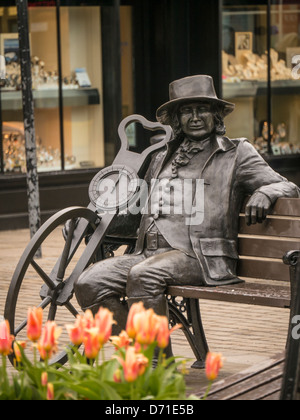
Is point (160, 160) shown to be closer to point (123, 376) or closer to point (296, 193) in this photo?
point (296, 193)

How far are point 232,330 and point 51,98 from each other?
6.50m

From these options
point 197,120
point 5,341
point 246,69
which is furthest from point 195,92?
point 246,69

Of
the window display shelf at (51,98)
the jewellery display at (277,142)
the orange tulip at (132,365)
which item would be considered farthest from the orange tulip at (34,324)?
the jewellery display at (277,142)

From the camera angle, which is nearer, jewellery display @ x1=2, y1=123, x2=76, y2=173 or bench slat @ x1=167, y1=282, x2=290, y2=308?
bench slat @ x1=167, y1=282, x2=290, y2=308

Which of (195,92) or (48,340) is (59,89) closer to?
(195,92)

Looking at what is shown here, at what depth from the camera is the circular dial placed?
6160 millimetres

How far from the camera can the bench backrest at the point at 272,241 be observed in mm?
5680


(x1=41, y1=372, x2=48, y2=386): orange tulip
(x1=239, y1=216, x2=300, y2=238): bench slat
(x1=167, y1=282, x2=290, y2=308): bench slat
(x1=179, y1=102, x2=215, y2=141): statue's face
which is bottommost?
(x1=167, y1=282, x2=290, y2=308): bench slat

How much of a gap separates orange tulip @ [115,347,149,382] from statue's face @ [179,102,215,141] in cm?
288

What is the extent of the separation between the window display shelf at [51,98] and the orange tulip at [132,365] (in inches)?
381

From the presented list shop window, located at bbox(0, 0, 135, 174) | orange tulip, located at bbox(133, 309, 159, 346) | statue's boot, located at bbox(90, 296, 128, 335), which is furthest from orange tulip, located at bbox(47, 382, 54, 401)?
shop window, located at bbox(0, 0, 135, 174)

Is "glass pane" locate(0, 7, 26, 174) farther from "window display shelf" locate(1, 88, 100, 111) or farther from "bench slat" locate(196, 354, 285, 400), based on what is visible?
"bench slat" locate(196, 354, 285, 400)

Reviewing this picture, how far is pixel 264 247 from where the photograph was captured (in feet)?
19.1

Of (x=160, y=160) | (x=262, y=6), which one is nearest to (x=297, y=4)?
(x=262, y=6)
